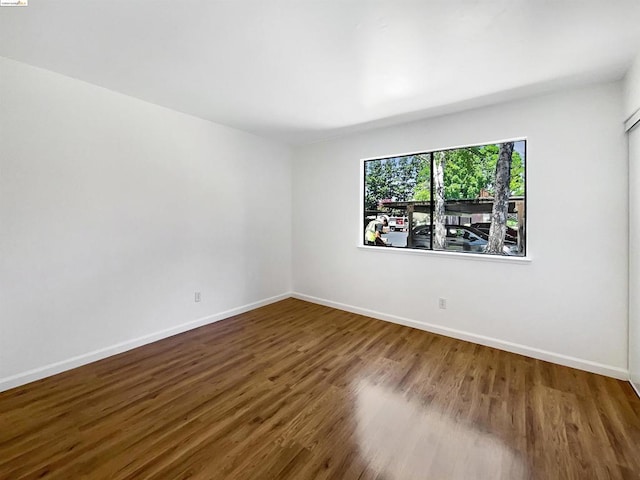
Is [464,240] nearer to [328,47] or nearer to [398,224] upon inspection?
[398,224]

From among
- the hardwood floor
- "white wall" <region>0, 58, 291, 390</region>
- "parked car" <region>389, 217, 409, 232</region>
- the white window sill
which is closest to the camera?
the hardwood floor

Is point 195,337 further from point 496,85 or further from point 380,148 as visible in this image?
point 496,85

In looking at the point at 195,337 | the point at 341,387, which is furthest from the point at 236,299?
the point at 341,387

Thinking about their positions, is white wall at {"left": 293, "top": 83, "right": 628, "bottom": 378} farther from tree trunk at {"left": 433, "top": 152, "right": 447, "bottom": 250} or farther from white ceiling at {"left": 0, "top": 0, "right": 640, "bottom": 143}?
white ceiling at {"left": 0, "top": 0, "right": 640, "bottom": 143}

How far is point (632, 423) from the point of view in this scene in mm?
1854

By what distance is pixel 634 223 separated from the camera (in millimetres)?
2217

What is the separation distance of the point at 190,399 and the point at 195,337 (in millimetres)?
1175

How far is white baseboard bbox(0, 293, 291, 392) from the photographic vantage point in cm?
224

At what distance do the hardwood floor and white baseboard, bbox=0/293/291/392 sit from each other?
0.07 m

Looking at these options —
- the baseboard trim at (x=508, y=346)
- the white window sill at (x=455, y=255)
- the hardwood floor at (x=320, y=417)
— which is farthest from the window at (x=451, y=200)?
the hardwood floor at (x=320, y=417)

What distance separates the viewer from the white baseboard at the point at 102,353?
7.34 feet

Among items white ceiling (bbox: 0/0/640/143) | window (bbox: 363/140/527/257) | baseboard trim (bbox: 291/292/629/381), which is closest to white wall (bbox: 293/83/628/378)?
baseboard trim (bbox: 291/292/629/381)

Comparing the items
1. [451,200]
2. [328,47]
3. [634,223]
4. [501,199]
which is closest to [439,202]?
[451,200]

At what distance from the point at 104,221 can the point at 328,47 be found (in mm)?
2546
